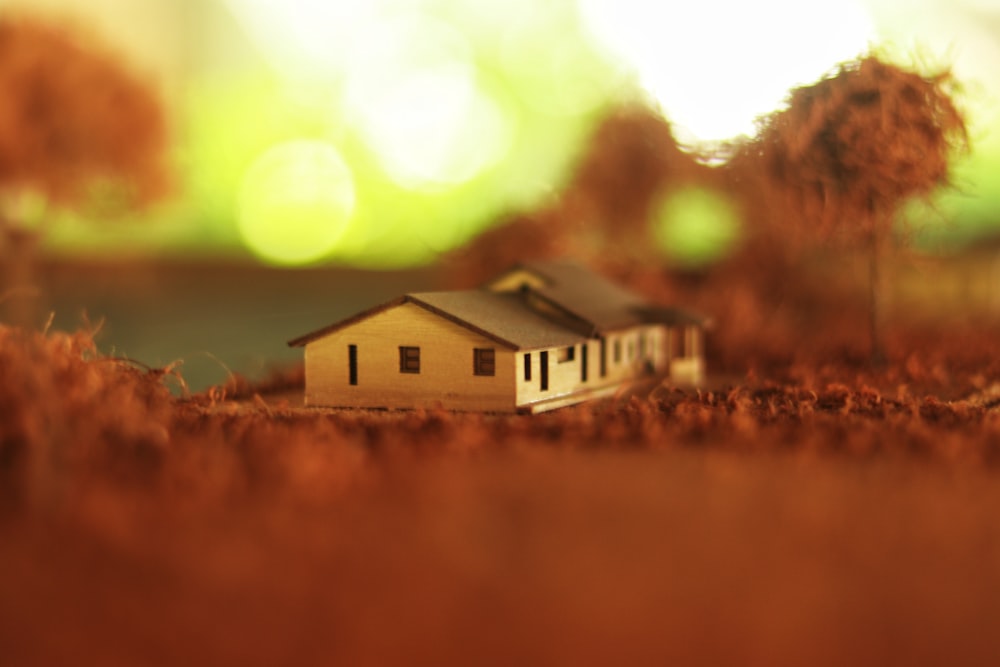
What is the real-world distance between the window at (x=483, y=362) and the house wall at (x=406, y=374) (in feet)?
0.18

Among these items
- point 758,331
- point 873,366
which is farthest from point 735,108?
point 758,331

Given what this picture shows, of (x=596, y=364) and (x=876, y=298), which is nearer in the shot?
(x=596, y=364)

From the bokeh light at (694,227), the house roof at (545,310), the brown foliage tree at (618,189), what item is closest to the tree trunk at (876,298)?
the house roof at (545,310)

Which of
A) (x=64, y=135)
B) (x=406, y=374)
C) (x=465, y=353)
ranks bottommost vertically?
(x=406, y=374)

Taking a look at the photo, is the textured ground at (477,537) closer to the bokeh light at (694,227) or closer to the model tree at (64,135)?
the model tree at (64,135)

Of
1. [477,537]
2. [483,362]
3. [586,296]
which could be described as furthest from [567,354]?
[477,537]

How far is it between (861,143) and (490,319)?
228 inches

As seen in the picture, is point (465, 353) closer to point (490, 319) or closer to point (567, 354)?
point (490, 319)

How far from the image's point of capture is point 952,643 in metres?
5.17

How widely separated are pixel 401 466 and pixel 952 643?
4585 millimetres

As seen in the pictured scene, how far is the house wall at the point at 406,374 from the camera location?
10.9 meters

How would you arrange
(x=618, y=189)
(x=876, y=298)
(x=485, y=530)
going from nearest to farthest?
(x=485, y=530) < (x=876, y=298) < (x=618, y=189)

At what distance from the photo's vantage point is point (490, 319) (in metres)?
11.3

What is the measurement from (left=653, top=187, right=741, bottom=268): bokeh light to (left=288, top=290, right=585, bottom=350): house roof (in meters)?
9.22
